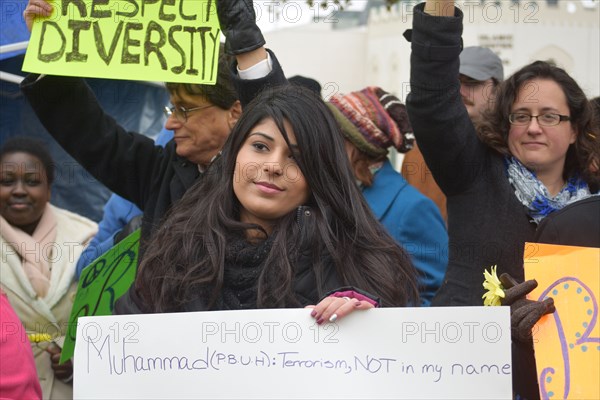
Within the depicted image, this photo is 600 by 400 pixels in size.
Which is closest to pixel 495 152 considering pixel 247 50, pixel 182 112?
pixel 247 50

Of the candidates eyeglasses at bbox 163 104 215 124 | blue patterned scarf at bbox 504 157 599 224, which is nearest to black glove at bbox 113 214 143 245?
eyeglasses at bbox 163 104 215 124

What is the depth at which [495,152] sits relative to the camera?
3316 mm

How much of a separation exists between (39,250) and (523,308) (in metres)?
3.00

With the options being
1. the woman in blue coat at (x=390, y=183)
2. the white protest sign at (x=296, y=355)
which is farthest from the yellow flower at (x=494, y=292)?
the woman in blue coat at (x=390, y=183)

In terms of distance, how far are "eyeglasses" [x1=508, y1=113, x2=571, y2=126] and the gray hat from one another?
1341 mm

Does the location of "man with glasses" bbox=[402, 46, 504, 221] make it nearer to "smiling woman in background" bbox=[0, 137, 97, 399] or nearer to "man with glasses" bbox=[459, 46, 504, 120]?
"man with glasses" bbox=[459, 46, 504, 120]

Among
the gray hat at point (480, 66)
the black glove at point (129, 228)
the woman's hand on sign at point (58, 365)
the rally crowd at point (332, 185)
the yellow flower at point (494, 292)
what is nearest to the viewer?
the yellow flower at point (494, 292)

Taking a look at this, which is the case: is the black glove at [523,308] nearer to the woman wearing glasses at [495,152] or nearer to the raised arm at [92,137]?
the woman wearing glasses at [495,152]

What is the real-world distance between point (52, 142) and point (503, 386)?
4.93 metres

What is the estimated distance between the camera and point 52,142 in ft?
21.9

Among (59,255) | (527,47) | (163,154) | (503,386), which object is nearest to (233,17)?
(163,154)

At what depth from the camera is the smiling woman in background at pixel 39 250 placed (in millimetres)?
4547

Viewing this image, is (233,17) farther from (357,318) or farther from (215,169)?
(357,318)

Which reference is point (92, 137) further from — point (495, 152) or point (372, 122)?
point (495, 152)
